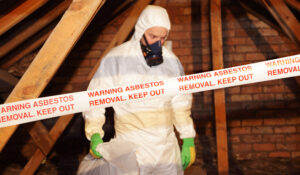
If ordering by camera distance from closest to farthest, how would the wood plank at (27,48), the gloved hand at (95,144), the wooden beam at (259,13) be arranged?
the gloved hand at (95,144), the wood plank at (27,48), the wooden beam at (259,13)

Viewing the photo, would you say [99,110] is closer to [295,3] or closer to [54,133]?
[54,133]

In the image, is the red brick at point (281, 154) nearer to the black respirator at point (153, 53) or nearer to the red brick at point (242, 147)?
the red brick at point (242, 147)

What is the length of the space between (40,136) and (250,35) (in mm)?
2599

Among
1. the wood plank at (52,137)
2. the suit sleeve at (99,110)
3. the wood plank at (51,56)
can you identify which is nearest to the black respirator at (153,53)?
the suit sleeve at (99,110)

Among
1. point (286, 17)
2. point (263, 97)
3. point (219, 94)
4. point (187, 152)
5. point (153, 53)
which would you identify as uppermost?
point (286, 17)

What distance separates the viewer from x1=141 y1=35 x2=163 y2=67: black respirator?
1.49 metres

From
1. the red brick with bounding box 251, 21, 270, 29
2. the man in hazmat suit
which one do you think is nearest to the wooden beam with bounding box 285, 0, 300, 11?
the red brick with bounding box 251, 21, 270, 29

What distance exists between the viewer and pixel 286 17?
1.81m

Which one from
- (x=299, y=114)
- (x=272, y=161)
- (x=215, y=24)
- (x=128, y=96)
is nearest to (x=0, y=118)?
(x=128, y=96)

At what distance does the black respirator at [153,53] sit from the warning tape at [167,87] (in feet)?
1.66

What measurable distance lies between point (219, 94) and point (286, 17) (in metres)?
0.80

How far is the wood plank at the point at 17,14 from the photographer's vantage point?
4.81 feet

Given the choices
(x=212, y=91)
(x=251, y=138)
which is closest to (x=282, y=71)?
(x=212, y=91)

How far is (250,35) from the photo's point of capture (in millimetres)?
2832
